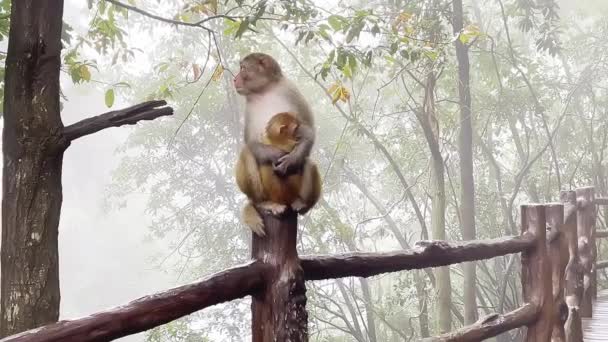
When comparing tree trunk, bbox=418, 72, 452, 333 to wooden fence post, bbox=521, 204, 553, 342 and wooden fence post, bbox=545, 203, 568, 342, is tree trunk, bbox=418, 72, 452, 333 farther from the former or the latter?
wooden fence post, bbox=521, 204, 553, 342

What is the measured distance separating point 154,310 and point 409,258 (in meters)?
1.00

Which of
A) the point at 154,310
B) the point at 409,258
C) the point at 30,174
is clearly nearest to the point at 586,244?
the point at 409,258

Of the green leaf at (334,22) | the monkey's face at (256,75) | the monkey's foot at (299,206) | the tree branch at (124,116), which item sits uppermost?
the green leaf at (334,22)

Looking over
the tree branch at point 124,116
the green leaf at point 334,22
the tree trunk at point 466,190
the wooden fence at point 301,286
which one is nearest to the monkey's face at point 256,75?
the tree branch at point 124,116

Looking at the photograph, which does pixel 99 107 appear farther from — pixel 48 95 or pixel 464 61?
pixel 48 95

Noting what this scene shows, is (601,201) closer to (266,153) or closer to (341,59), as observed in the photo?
(341,59)

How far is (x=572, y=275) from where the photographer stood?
11.8 ft

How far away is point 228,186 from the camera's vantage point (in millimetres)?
11820

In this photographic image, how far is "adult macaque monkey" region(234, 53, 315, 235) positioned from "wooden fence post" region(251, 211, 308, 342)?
0.16 m

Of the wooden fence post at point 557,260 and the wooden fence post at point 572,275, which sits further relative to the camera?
the wooden fence post at point 572,275

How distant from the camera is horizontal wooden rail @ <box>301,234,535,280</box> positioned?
64.2 inches

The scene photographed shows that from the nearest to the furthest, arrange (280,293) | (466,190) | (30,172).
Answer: (280,293) → (30,172) → (466,190)

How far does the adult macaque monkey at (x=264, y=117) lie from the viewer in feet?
5.82

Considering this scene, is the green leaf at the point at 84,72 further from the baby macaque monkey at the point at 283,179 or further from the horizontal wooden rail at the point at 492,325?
the horizontal wooden rail at the point at 492,325
